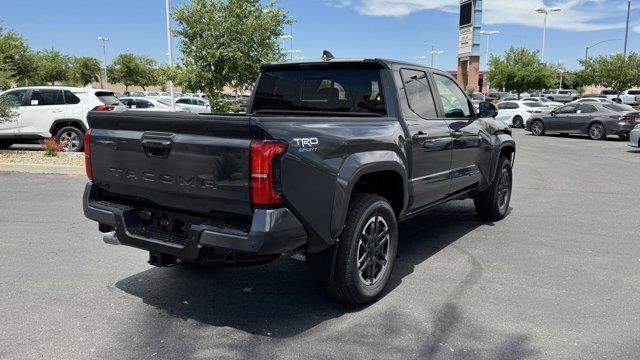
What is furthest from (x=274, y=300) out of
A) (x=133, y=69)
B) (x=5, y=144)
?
(x=133, y=69)

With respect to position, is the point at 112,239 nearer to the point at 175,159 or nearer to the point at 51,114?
the point at 175,159

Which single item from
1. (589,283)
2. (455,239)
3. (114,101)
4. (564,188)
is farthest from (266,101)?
(114,101)

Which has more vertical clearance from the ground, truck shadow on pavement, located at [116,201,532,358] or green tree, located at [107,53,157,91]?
green tree, located at [107,53,157,91]

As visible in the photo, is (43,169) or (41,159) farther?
(41,159)

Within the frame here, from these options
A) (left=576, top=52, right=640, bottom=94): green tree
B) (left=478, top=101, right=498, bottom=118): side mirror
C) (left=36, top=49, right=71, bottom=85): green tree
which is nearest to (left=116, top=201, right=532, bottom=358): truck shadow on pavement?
(left=478, top=101, right=498, bottom=118): side mirror

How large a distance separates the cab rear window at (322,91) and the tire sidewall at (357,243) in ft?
A: 2.97

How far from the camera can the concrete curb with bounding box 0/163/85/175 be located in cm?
1079

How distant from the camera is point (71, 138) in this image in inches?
529

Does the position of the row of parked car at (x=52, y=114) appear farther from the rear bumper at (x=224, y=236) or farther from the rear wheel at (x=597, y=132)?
the rear wheel at (x=597, y=132)

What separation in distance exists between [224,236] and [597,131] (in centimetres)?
2072

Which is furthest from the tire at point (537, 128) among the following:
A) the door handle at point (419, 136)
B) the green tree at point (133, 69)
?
the green tree at point (133, 69)

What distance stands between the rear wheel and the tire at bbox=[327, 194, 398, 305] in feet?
62.2

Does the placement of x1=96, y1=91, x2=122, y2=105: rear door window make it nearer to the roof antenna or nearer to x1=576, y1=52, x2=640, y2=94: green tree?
the roof antenna

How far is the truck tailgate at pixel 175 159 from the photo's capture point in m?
3.34
